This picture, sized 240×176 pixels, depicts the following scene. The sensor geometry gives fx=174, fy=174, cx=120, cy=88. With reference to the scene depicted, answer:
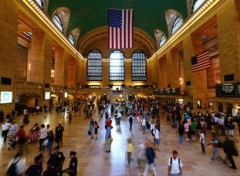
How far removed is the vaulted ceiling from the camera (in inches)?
896

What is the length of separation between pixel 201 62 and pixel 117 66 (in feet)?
95.9

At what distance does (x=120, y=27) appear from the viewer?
16.8 m

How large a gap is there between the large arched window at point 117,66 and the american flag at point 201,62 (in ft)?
89.9

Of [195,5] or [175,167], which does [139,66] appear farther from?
[175,167]

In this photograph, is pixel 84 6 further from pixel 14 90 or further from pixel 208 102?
pixel 208 102

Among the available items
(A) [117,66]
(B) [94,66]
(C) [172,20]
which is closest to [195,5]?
(C) [172,20]

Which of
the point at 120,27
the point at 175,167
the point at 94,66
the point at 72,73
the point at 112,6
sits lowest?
the point at 175,167

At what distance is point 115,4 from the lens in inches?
1068

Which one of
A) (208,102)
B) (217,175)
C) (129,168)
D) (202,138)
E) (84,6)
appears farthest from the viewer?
(84,6)

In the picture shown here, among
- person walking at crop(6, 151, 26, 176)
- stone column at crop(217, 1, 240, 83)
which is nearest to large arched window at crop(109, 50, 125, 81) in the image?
stone column at crop(217, 1, 240, 83)

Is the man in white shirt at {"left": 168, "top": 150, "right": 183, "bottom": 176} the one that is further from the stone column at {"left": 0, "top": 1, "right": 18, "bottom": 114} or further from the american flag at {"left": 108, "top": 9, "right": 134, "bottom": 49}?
the american flag at {"left": 108, "top": 9, "right": 134, "bottom": 49}

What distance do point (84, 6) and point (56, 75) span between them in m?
11.4

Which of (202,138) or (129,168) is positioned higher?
(202,138)

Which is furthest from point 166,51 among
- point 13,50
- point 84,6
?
point 13,50
